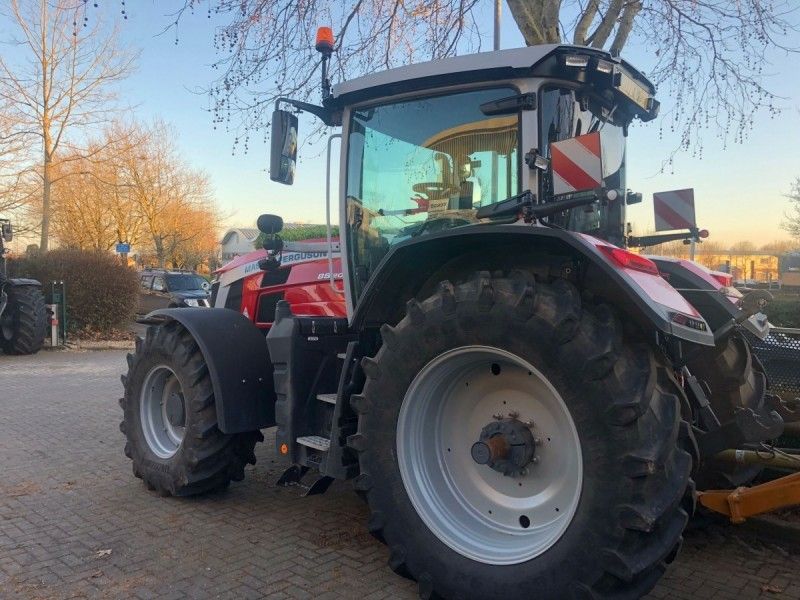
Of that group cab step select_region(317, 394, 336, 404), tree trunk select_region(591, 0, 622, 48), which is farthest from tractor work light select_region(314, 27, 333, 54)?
tree trunk select_region(591, 0, 622, 48)

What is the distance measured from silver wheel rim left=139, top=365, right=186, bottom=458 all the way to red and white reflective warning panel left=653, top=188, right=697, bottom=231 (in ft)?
11.5

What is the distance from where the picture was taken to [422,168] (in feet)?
13.0

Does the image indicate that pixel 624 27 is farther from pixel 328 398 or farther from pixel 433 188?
pixel 328 398

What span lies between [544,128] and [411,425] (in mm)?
1640

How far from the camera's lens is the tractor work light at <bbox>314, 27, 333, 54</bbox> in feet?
13.8

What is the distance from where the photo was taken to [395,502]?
3332 mm

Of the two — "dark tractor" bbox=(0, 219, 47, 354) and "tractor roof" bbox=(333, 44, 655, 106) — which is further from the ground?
"tractor roof" bbox=(333, 44, 655, 106)

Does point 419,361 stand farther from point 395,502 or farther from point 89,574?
point 89,574

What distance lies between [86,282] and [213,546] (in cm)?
1410

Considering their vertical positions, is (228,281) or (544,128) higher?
(544,128)

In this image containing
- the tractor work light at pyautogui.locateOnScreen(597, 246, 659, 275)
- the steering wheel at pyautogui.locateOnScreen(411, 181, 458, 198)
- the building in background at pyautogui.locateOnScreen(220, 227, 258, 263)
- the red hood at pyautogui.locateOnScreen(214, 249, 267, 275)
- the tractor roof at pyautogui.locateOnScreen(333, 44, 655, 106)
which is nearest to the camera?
the tractor work light at pyautogui.locateOnScreen(597, 246, 659, 275)

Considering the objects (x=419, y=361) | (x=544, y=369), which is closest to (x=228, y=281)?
(x=419, y=361)

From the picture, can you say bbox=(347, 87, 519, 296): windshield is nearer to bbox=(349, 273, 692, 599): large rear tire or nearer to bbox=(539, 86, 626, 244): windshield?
bbox=(539, 86, 626, 244): windshield

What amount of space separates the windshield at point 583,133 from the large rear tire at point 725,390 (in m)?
0.93
